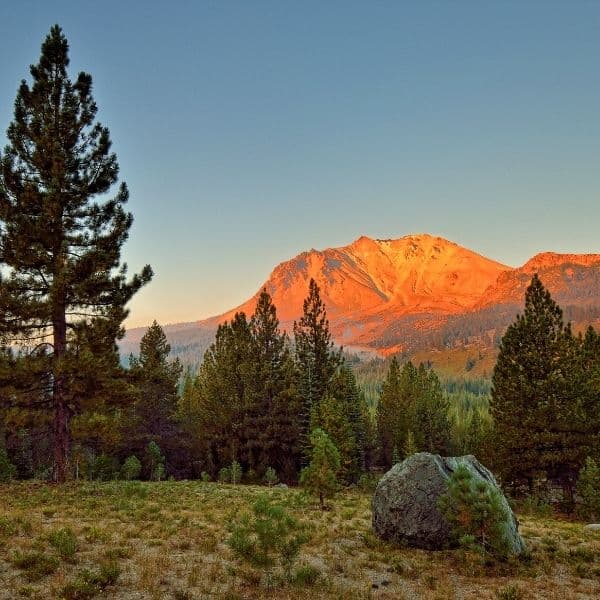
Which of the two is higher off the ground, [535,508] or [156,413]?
[156,413]

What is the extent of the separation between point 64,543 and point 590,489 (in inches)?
1038

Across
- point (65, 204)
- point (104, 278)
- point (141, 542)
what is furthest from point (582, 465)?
point (65, 204)

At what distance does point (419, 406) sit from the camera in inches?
2443

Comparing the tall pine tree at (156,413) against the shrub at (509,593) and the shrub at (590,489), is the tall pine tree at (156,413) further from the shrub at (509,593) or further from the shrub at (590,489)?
the shrub at (509,593)

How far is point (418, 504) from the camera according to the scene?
13617 mm

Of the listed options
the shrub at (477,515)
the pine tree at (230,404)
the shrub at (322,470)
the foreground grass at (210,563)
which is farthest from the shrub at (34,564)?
the pine tree at (230,404)

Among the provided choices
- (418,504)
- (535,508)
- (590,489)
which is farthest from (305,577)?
(535,508)

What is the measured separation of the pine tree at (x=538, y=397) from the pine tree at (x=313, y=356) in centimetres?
1786

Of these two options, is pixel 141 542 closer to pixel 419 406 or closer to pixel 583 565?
pixel 583 565

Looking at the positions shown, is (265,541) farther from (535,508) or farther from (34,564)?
(535,508)

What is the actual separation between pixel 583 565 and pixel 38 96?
26.3m

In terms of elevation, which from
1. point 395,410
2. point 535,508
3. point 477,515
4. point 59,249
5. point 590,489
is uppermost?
point 59,249

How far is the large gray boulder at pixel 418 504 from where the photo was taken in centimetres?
1320

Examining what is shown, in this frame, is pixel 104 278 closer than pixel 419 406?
Yes
